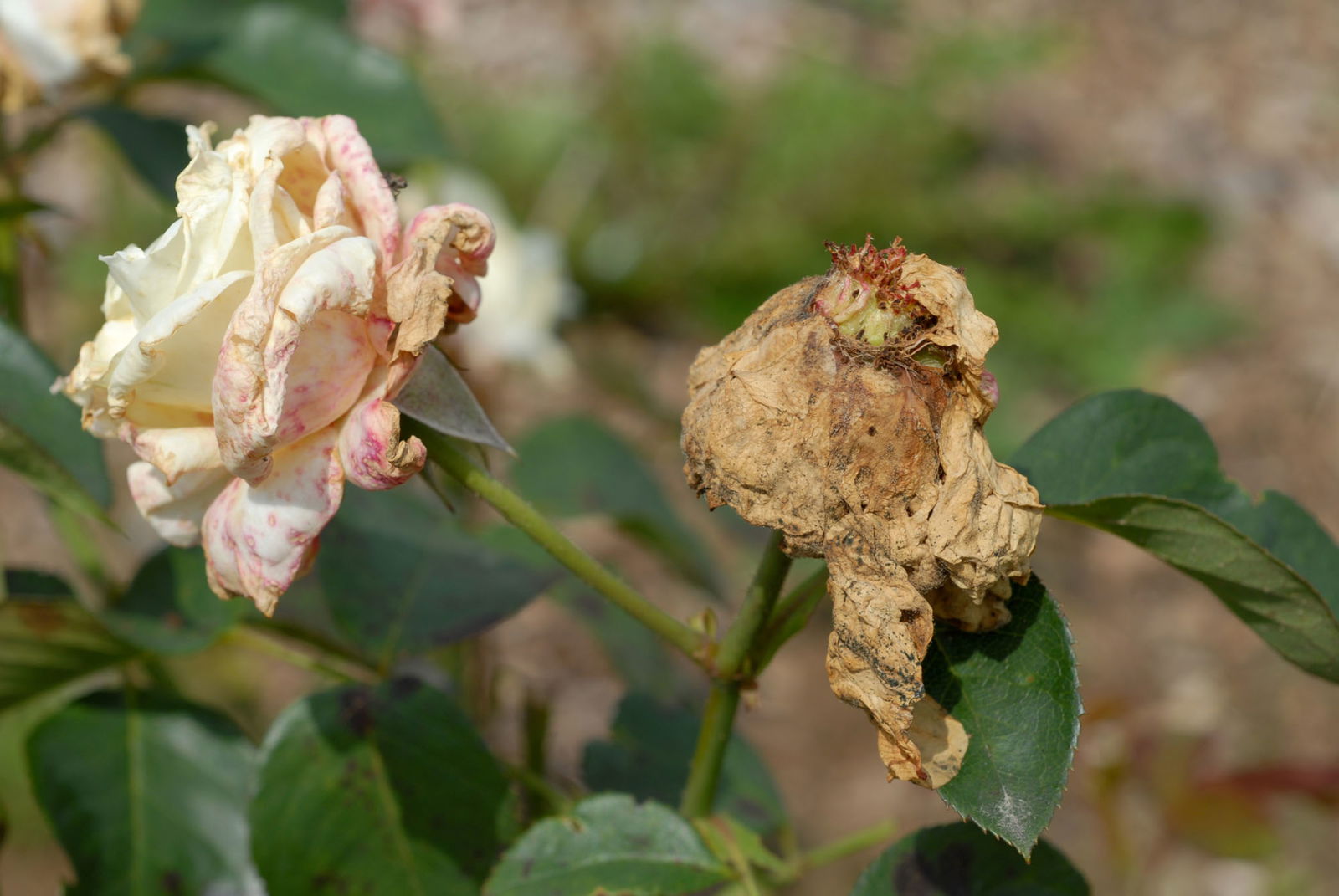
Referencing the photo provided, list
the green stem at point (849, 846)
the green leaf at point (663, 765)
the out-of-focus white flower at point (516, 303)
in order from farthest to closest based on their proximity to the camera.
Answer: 1. the out-of-focus white flower at point (516, 303)
2. the green leaf at point (663, 765)
3. the green stem at point (849, 846)

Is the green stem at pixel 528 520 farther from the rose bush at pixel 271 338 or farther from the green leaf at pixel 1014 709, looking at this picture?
the green leaf at pixel 1014 709

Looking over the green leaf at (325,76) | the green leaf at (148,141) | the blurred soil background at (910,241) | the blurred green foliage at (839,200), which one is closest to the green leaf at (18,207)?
the green leaf at (148,141)

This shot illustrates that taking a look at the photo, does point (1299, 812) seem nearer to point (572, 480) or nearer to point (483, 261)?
point (572, 480)

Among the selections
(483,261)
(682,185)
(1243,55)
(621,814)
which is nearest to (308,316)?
(483,261)

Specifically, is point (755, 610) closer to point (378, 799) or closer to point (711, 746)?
point (711, 746)

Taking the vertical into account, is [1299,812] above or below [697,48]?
below

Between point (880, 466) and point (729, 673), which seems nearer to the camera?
point (880, 466)

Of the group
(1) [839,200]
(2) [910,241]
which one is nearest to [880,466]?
(2) [910,241]
